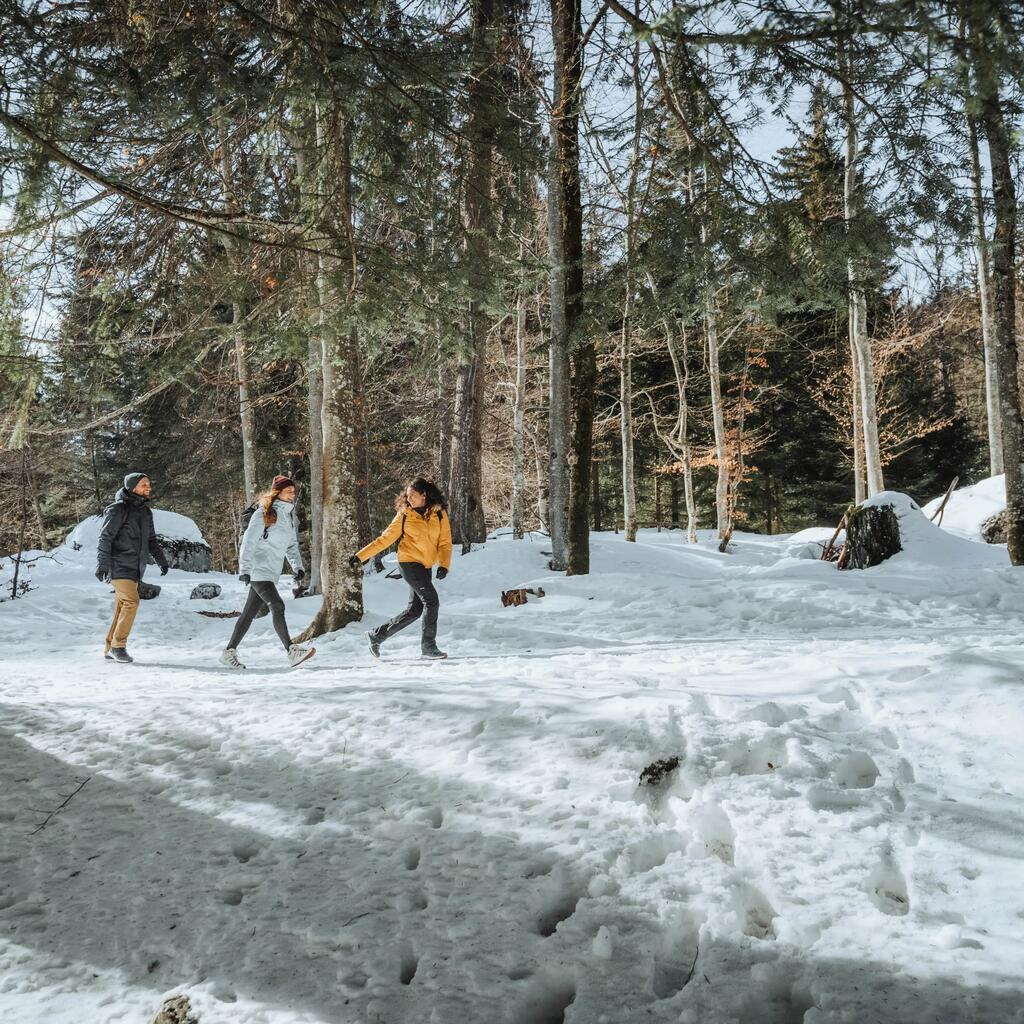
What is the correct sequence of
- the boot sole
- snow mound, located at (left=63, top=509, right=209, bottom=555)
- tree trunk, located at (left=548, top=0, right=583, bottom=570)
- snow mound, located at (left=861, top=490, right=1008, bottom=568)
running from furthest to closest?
1. snow mound, located at (left=63, top=509, right=209, bottom=555)
2. snow mound, located at (left=861, top=490, right=1008, bottom=568)
3. tree trunk, located at (left=548, top=0, right=583, bottom=570)
4. the boot sole

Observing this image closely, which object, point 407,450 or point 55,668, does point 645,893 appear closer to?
point 55,668

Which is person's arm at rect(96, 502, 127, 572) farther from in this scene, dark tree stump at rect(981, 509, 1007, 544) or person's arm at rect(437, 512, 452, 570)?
dark tree stump at rect(981, 509, 1007, 544)

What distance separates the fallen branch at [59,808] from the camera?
3.14 metres

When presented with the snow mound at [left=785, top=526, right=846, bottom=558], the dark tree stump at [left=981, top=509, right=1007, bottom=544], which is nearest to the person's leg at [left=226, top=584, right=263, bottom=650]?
the snow mound at [left=785, top=526, right=846, bottom=558]

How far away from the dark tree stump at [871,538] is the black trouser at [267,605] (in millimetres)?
8986

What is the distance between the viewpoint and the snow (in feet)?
6.88

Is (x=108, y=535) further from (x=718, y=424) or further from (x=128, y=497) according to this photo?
(x=718, y=424)

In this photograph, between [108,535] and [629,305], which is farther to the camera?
[629,305]

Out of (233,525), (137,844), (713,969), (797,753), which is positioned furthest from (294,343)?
(233,525)

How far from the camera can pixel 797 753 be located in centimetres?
325

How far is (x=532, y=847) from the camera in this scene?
2.80 metres

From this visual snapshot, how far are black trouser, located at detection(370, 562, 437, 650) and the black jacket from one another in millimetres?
2795

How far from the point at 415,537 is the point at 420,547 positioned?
0.12 m

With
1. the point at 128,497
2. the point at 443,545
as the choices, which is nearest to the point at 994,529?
the point at 443,545
